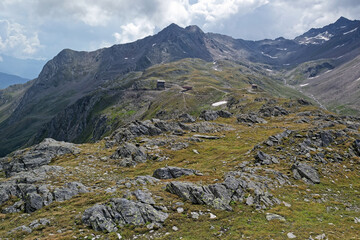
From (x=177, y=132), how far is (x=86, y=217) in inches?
1749

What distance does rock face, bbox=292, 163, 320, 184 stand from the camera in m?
29.5

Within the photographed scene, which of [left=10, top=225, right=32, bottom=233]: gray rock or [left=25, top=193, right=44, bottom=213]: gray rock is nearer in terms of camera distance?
[left=10, top=225, right=32, bottom=233]: gray rock

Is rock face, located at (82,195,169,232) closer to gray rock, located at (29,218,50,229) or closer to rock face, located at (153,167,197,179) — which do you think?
gray rock, located at (29,218,50,229)

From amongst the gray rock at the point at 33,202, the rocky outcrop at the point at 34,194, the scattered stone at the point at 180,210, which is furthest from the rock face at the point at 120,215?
the gray rock at the point at 33,202

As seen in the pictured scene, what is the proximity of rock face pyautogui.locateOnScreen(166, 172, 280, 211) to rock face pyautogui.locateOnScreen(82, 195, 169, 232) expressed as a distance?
3963 millimetres

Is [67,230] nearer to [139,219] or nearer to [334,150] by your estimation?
[139,219]

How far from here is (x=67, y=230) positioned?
18078 mm

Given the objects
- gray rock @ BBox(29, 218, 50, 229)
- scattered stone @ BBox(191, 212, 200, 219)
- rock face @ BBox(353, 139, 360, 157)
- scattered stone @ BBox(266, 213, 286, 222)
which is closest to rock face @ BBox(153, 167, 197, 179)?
scattered stone @ BBox(191, 212, 200, 219)

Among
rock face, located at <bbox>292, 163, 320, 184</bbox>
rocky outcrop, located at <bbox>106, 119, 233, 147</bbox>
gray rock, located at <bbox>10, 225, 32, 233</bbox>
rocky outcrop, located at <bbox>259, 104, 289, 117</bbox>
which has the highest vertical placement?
rocky outcrop, located at <bbox>259, 104, 289, 117</bbox>

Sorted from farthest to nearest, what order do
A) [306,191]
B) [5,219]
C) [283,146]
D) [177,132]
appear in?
[177,132] < [283,146] < [306,191] < [5,219]

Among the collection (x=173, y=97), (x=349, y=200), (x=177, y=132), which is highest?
(x=173, y=97)

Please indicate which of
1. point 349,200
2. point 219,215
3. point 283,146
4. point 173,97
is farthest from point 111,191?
point 173,97

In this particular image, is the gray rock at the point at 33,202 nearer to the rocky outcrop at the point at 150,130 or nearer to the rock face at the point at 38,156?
the rock face at the point at 38,156

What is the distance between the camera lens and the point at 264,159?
3506 cm
